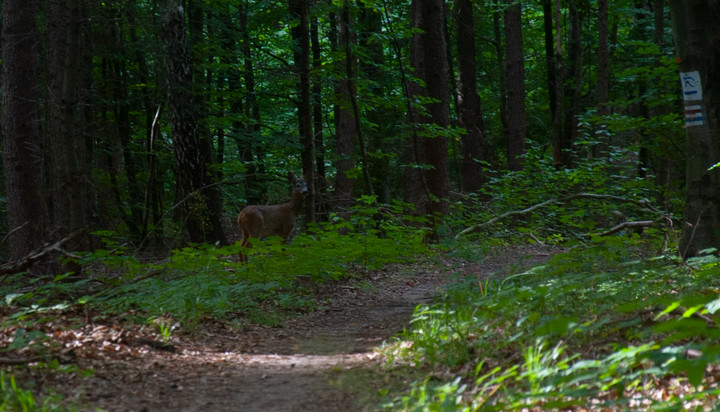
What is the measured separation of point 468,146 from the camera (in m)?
20.6

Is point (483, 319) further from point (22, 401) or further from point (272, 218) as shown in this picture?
point (272, 218)

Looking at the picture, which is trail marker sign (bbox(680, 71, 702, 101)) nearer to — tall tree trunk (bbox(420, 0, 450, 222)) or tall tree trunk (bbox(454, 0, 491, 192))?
tall tree trunk (bbox(420, 0, 450, 222))

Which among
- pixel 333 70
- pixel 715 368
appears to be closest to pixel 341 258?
pixel 333 70

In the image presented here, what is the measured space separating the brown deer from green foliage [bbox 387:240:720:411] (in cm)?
706

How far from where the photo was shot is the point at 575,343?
425 centimetres

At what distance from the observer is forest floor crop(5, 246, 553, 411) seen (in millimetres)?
4145

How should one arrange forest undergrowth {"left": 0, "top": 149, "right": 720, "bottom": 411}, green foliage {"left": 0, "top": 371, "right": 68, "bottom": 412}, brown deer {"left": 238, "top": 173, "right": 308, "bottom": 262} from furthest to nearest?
brown deer {"left": 238, "top": 173, "right": 308, "bottom": 262}, green foliage {"left": 0, "top": 371, "right": 68, "bottom": 412}, forest undergrowth {"left": 0, "top": 149, "right": 720, "bottom": 411}

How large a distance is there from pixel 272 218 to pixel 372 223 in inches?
84.2

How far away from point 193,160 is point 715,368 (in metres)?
11.4

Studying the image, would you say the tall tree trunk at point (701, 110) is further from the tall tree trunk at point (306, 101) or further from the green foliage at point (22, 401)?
the tall tree trunk at point (306, 101)

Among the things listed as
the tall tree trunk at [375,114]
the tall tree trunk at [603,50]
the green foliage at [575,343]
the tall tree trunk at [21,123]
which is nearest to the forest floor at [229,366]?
the green foliage at [575,343]

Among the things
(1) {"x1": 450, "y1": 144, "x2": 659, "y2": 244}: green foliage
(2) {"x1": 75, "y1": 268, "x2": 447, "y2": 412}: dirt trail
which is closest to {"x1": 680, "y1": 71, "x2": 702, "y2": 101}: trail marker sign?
(2) {"x1": 75, "y1": 268, "x2": 447, "y2": 412}: dirt trail

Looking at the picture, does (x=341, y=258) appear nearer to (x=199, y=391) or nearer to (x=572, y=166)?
(x=199, y=391)

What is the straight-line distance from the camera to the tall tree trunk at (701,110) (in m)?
6.84
